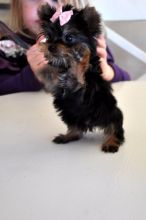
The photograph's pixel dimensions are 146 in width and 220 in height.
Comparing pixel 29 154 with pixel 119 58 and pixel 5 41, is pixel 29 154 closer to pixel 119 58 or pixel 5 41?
pixel 5 41

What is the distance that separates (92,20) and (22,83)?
0.54 meters

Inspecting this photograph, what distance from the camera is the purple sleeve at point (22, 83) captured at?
106 centimetres

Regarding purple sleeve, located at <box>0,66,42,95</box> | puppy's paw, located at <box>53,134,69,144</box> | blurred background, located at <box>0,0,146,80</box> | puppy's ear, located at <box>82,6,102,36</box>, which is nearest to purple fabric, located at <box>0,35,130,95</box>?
purple sleeve, located at <box>0,66,42,95</box>

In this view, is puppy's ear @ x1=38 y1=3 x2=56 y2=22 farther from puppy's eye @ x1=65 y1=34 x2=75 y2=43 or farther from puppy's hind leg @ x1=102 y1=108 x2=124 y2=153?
puppy's hind leg @ x1=102 y1=108 x2=124 y2=153

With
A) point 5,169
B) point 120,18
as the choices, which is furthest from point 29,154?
point 120,18

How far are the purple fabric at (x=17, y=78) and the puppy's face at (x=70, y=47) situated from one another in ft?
1.45

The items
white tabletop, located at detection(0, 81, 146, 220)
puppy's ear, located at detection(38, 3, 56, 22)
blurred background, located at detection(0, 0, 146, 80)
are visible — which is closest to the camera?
white tabletop, located at detection(0, 81, 146, 220)

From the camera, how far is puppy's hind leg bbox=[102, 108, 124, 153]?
66cm

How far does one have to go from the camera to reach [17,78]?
113 centimetres

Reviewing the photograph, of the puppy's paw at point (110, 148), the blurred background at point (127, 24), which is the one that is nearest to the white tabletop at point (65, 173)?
the puppy's paw at point (110, 148)

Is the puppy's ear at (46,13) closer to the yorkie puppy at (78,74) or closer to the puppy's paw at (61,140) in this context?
the yorkie puppy at (78,74)

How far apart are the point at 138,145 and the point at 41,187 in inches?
8.1

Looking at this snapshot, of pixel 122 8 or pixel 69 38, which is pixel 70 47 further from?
pixel 122 8

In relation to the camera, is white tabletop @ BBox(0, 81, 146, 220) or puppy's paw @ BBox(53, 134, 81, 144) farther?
puppy's paw @ BBox(53, 134, 81, 144)
